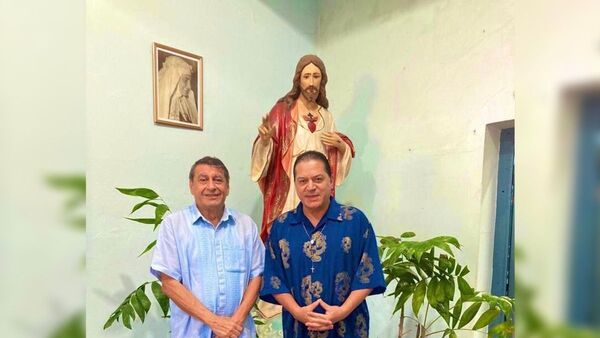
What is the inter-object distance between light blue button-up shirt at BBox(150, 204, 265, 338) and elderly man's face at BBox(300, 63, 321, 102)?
1.01 meters

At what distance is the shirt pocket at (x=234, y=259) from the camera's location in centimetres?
173

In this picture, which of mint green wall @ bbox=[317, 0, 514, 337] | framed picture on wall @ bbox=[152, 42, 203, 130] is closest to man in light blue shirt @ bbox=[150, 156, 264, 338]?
framed picture on wall @ bbox=[152, 42, 203, 130]

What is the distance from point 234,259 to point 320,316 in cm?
37

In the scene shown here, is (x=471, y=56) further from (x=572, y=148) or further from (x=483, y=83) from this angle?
(x=572, y=148)

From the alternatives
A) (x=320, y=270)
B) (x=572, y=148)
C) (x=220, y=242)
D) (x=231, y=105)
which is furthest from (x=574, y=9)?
(x=231, y=105)

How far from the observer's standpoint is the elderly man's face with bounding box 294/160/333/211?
159 centimetres

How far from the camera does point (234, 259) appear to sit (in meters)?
1.74

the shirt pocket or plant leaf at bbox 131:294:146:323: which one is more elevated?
the shirt pocket

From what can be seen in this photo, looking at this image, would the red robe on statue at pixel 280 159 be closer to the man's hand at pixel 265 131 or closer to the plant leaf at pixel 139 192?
the man's hand at pixel 265 131

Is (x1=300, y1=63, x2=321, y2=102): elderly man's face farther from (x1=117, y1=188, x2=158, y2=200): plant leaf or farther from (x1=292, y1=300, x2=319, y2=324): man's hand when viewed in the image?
(x1=292, y1=300, x2=319, y2=324): man's hand

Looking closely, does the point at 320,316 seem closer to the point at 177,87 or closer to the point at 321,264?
the point at 321,264

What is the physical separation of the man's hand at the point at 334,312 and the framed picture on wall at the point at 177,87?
62.6 inches

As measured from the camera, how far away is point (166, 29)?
9.25 ft

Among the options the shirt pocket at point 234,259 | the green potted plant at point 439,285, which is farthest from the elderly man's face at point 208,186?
the green potted plant at point 439,285
